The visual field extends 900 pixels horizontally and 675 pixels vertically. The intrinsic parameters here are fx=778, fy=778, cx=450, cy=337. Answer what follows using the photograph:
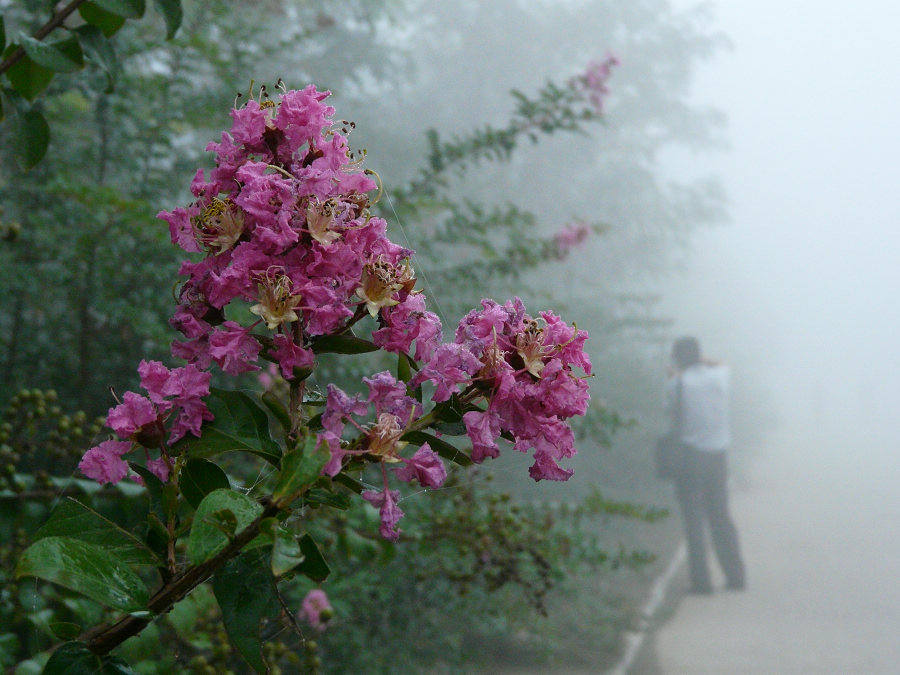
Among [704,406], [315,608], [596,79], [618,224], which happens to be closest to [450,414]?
[315,608]

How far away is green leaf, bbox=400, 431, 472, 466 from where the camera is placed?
41cm

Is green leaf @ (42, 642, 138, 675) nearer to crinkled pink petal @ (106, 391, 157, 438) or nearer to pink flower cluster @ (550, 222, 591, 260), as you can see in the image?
crinkled pink petal @ (106, 391, 157, 438)

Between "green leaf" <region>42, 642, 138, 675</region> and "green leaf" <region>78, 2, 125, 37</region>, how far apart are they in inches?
23.4

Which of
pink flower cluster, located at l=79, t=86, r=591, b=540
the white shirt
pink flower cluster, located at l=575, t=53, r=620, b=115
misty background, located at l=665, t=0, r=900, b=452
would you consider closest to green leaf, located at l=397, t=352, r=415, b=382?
pink flower cluster, located at l=79, t=86, r=591, b=540

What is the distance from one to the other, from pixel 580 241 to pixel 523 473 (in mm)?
1764

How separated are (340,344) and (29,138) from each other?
515 millimetres

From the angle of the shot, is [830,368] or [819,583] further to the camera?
[830,368]

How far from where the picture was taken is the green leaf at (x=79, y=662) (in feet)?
1.16

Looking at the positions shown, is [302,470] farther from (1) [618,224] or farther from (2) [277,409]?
(1) [618,224]

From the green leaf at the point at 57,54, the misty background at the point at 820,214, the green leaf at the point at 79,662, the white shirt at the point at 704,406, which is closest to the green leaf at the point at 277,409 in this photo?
the green leaf at the point at 79,662

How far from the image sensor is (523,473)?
0.51 metres

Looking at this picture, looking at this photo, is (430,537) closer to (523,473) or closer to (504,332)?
(523,473)

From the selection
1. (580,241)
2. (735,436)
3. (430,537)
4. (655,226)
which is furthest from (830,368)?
(430,537)

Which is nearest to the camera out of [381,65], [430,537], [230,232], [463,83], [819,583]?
[230,232]
